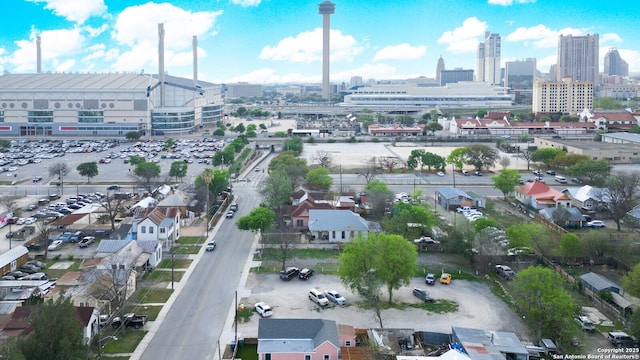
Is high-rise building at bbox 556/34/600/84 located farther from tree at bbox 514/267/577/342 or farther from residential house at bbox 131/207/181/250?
tree at bbox 514/267/577/342

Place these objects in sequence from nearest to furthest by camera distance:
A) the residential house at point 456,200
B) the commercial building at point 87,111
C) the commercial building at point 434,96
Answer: the residential house at point 456,200
the commercial building at point 87,111
the commercial building at point 434,96

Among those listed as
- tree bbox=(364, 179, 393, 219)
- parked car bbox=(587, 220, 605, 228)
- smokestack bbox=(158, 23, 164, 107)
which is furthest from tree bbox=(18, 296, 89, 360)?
smokestack bbox=(158, 23, 164, 107)

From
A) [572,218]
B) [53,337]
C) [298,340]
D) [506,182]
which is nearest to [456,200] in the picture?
[506,182]

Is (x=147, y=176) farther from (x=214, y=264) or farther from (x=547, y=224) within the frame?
(x=547, y=224)

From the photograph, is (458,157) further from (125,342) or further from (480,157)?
(125,342)

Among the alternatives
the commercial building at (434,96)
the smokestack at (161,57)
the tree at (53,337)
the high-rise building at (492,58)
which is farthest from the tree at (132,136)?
the high-rise building at (492,58)

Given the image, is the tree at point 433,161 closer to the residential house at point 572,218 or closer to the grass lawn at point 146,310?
the residential house at point 572,218
